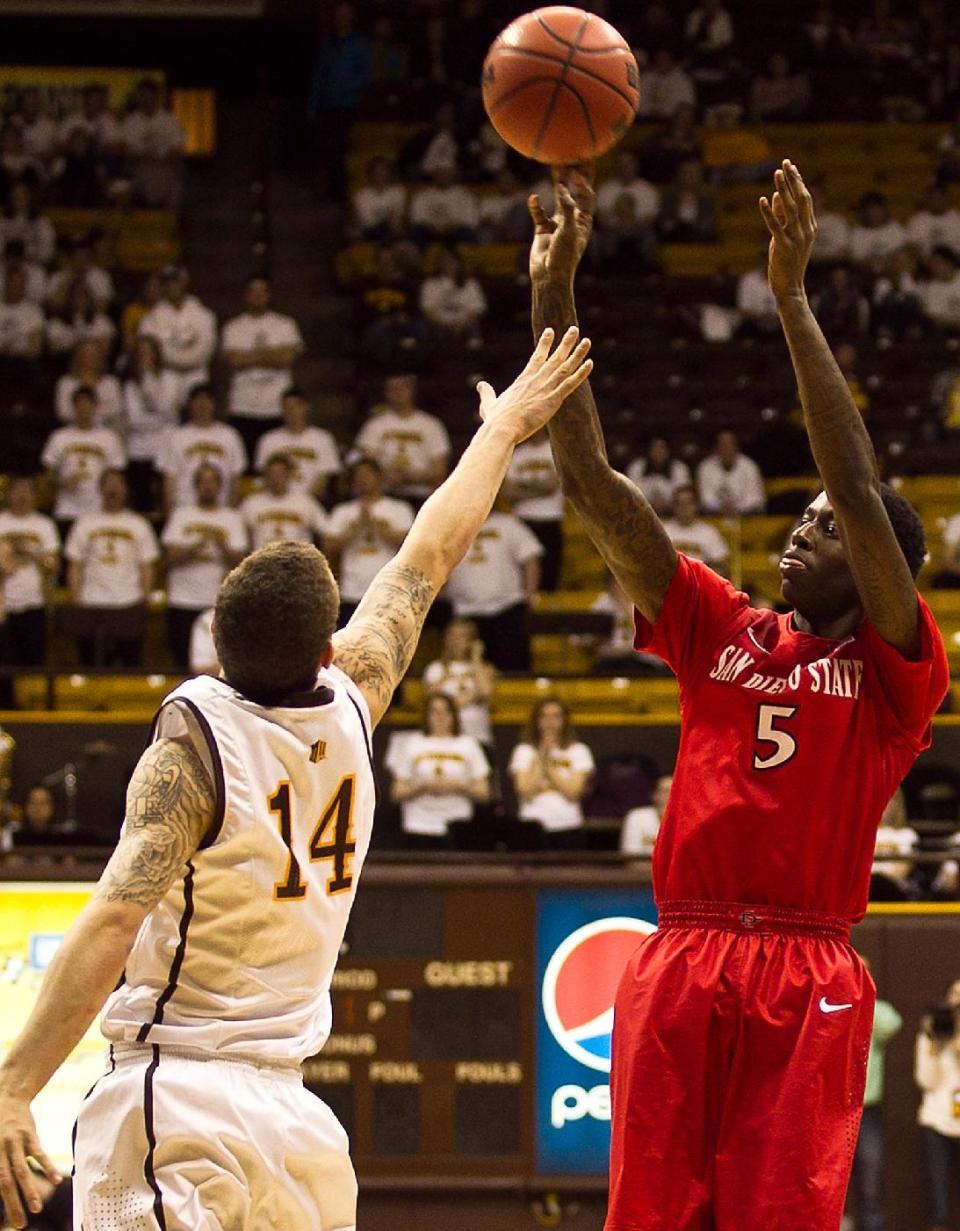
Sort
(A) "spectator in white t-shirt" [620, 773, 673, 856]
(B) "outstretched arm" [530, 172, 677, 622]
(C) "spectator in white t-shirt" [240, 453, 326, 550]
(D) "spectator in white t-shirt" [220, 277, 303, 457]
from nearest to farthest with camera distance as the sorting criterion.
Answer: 1. (B) "outstretched arm" [530, 172, 677, 622]
2. (A) "spectator in white t-shirt" [620, 773, 673, 856]
3. (C) "spectator in white t-shirt" [240, 453, 326, 550]
4. (D) "spectator in white t-shirt" [220, 277, 303, 457]

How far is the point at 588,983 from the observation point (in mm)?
8977

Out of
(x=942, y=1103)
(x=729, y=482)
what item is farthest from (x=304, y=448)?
(x=942, y=1103)

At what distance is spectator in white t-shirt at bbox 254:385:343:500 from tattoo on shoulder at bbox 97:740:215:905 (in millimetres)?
10099

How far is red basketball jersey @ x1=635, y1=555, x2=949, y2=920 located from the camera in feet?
13.5

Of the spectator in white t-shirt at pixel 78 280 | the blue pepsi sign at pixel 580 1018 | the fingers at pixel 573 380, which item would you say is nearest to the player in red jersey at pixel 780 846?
the fingers at pixel 573 380

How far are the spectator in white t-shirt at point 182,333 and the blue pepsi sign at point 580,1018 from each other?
6945 millimetres

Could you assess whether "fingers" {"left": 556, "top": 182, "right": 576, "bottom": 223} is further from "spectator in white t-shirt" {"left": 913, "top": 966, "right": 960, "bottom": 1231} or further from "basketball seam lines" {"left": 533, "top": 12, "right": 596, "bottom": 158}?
"spectator in white t-shirt" {"left": 913, "top": 966, "right": 960, "bottom": 1231}

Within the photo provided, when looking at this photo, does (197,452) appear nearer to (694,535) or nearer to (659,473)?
(659,473)

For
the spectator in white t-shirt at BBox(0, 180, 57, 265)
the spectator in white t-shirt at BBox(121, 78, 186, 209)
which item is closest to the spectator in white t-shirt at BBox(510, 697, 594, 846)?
the spectator in white t-shirt at BBox(0, 180, 57, 265)

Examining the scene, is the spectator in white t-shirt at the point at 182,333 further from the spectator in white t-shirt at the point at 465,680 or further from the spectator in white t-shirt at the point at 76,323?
the spectator in white t-shirt at the point at 465,680

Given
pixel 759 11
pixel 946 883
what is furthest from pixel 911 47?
pixel 946 883

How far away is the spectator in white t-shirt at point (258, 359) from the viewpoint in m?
14.6

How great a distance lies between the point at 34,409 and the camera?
15.1 m

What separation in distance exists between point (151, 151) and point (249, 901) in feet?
48.9
